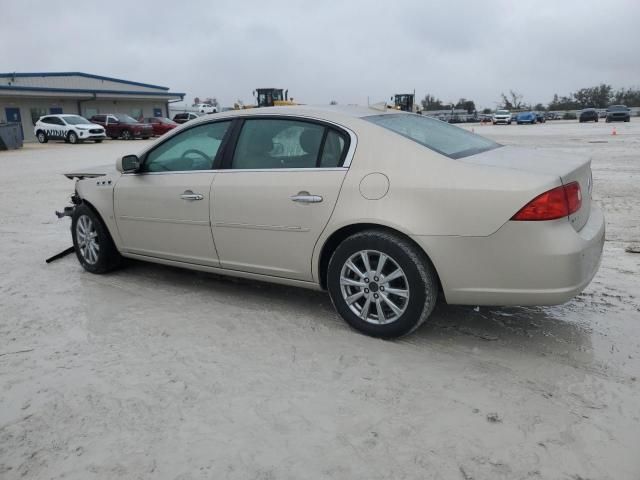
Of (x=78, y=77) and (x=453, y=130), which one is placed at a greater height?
(x=78, y=77)

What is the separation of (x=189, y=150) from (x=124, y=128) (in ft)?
104

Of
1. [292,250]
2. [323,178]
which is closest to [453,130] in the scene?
[323,178]

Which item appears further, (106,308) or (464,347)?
(106,308)

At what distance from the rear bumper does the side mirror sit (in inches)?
104

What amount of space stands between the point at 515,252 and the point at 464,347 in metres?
0.77

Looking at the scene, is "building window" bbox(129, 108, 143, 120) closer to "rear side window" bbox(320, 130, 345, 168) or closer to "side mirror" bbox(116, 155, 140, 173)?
"side mirror" bbox(116, 155, 140, 173)

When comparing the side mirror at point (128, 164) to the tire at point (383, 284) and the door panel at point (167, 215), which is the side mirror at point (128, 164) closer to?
the door panel at point (167, 215)

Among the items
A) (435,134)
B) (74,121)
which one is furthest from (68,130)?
(435,134)

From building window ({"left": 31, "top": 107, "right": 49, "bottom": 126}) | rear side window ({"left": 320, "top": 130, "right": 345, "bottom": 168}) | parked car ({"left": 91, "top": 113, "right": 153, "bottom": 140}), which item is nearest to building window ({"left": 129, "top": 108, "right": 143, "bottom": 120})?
building window ({"left": 31, "top": 107, "right": 49, "bottom": 126})

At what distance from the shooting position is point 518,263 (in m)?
3.12

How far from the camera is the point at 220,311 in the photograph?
425 cm

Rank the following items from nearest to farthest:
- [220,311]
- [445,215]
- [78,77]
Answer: [445,215]
[220,311]
[78,77]

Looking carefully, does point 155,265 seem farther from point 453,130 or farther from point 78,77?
point 78,77

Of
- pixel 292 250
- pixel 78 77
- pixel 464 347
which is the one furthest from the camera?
pixel 78 77
